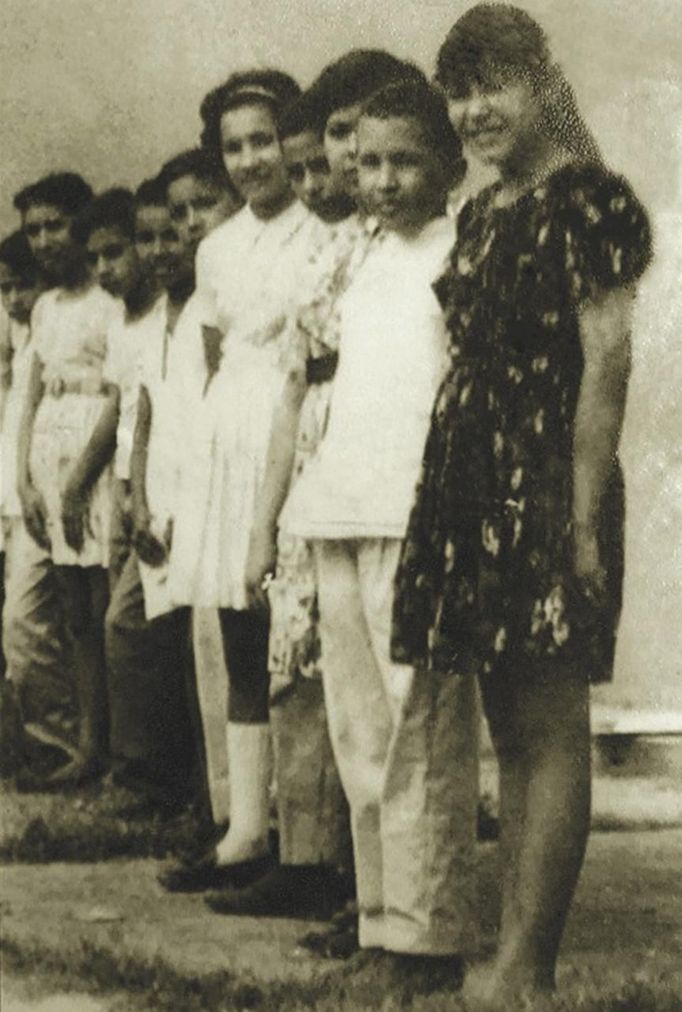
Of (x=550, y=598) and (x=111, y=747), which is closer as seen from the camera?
(x=550, y=598)

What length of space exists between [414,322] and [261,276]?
1.16 ft

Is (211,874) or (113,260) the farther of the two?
(113,260)

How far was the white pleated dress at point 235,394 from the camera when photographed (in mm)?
4203

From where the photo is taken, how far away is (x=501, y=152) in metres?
4.09

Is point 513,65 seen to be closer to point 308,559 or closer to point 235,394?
point 235,394

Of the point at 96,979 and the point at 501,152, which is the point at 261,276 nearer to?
the point at 501,152

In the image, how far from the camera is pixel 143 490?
4.35 m

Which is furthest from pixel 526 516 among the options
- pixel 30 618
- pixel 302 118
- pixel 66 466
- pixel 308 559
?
pixel 30 618

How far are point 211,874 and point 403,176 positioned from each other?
1414mm

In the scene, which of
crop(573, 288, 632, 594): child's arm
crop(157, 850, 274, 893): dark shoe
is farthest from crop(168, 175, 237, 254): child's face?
crop(157, 850, 274, 893): dark shoe

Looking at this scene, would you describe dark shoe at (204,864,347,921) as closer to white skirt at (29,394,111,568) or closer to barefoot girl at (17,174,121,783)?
barefoot girl at (17,174,121,783)

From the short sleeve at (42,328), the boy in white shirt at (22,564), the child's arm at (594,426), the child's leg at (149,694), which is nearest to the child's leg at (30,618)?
the boy in white shirt at (22,564)

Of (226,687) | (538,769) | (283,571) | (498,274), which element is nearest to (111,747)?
(226,687)

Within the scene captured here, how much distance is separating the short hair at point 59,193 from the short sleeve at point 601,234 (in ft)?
3.31
